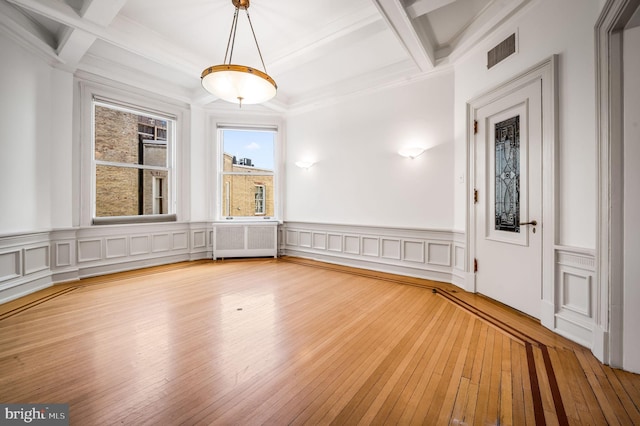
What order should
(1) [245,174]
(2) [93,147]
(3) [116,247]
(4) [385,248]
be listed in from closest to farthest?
1. (2) [93,147]
2. (3) [116,247]
3. (4) [385,248]
4. (1) [245,174]

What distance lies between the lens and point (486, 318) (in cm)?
289

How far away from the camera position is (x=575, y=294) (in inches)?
94.9

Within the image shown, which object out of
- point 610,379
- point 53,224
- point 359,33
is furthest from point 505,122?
point 53,224

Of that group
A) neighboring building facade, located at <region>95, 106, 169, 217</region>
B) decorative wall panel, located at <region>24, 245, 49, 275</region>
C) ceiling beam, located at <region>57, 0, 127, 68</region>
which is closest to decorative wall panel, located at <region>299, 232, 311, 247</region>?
neighboring building facade, located at <region>95, 106, 169, 217</region>

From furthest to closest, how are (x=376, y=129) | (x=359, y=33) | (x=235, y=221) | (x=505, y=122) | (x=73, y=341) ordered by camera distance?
(x=235, y=221), (x=376, y=129), (x=359, y=33), (x=505, y=122), (x=73, y=341)

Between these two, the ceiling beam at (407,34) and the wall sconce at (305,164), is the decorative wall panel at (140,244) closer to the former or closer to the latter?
the wall sconce at (305,164)

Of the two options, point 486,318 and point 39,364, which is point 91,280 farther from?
point 486,318

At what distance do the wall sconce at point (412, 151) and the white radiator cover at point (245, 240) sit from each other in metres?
3.11

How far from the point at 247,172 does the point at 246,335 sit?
13.9 ft

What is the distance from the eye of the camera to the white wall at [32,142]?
132 inches

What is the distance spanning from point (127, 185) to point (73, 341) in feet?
11.0

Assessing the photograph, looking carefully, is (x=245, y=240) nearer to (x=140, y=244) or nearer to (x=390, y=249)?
(x=140, y=244)

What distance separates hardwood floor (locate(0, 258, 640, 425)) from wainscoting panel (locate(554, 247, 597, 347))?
14 cm

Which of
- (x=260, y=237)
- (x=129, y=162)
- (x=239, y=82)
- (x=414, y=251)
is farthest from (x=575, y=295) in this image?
(x=129, y=162)
